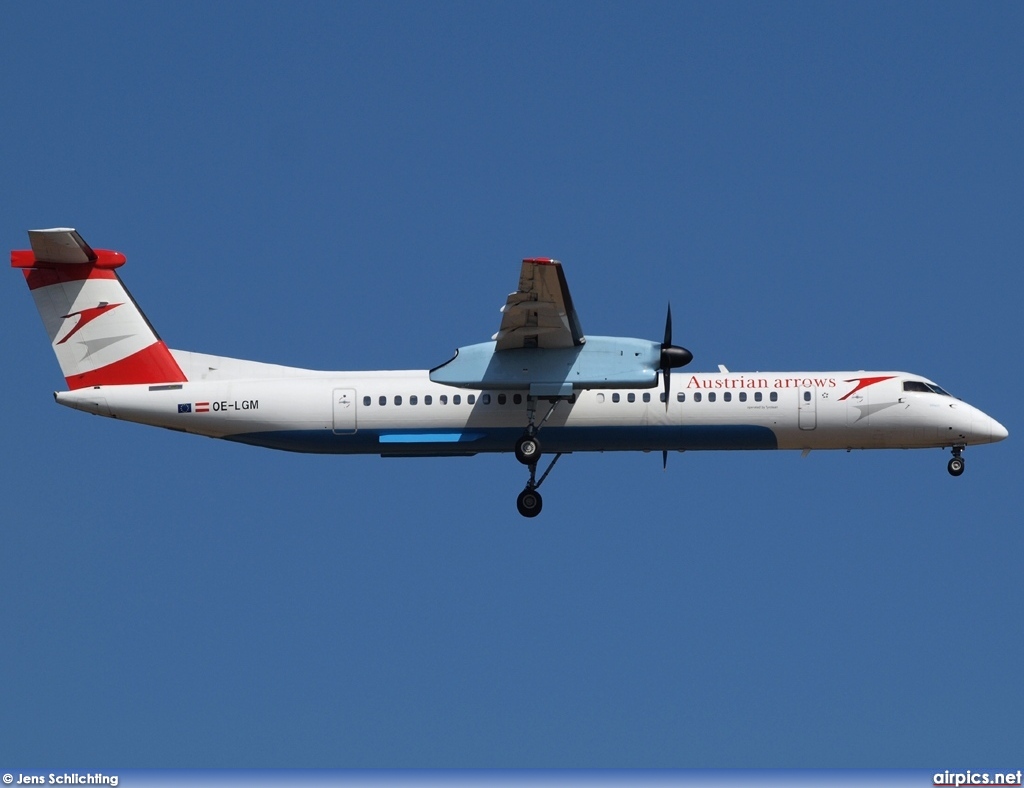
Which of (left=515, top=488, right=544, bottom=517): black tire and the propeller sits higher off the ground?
the propeller

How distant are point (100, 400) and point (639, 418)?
11.1 m

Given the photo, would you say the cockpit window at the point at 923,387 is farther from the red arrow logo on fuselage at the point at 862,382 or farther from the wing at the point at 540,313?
the wing at the point at 540,313

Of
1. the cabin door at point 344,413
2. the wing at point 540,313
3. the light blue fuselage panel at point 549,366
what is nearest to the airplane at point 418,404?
the cabin door at point 344,413

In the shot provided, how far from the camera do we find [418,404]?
32500 mm

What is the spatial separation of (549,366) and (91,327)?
972 cm

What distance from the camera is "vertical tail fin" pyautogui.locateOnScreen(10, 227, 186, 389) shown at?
32719mm

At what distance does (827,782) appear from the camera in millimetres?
23469

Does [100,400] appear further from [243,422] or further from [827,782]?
[827,782]
